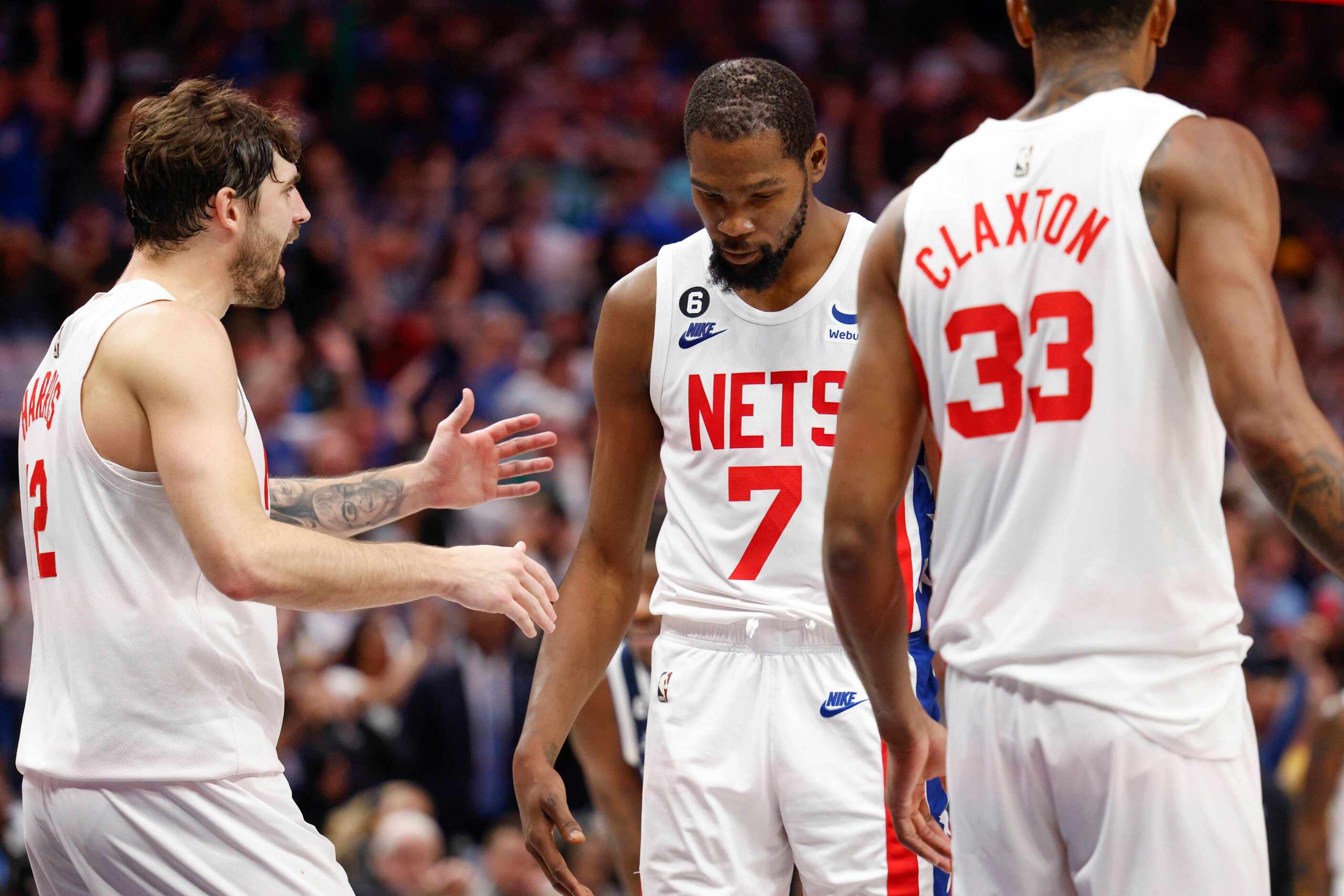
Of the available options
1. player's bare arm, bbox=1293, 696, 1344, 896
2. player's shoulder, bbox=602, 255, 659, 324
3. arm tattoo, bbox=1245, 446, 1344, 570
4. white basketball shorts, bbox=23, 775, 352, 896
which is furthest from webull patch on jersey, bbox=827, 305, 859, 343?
player's bare arm, bbox=1293, 696, 1344, 896

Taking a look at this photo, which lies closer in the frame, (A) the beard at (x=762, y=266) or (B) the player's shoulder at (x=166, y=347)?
(B) the player's shoulder at (x=166, y=347)

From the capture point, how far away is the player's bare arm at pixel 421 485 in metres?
3.82

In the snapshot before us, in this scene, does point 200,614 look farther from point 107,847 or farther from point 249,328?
point 249,328

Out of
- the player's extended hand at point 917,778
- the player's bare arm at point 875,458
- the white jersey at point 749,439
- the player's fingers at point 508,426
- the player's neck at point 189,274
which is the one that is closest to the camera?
the player's bare arm at point 875,458

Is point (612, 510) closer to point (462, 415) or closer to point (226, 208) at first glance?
point (462, 415)

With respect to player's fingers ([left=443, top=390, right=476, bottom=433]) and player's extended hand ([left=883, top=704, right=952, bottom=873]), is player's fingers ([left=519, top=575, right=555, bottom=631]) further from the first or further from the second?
player's extended hand ([left=883, top=704, right=952, bottom=873])

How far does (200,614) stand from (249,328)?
6785 millimetres

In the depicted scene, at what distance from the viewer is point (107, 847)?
10.1 feet

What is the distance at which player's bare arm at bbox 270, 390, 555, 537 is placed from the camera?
382 cm

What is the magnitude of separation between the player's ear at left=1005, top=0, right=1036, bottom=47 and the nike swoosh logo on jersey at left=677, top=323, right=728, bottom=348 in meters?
1.27

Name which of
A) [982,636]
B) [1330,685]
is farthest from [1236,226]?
[1330,685]

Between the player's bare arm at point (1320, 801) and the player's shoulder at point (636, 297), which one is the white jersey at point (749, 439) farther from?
the player's bare arm at point (1320, 801)

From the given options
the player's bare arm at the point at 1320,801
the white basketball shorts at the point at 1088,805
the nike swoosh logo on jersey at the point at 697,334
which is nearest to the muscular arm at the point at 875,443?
the white basketball shorts at the point at 1088,805

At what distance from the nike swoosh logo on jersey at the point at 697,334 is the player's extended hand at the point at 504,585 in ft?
2.38
